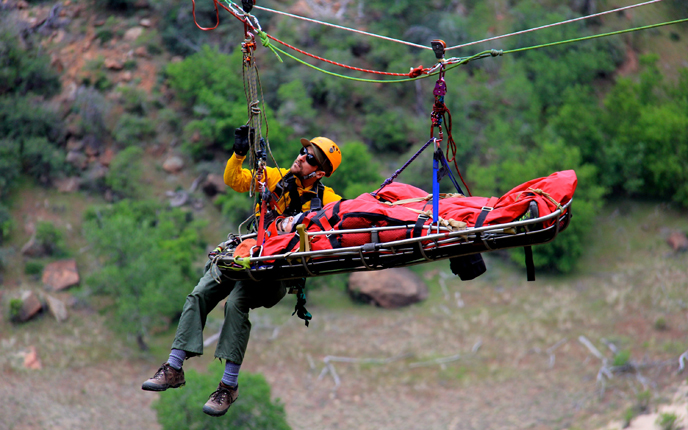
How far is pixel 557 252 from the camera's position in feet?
72.2

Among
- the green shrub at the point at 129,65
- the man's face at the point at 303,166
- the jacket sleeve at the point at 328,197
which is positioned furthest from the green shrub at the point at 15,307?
the man's face at the point at 303,166

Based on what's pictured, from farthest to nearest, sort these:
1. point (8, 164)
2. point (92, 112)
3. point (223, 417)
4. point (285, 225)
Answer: point (92, 112), point (8, 164), point (223, 417), point (285, 225)

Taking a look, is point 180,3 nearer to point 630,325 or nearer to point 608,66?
point 608,66

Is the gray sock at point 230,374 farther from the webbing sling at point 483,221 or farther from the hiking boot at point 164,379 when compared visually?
the webbing sling at point 483,221

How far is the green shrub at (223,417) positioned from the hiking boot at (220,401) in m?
9.19

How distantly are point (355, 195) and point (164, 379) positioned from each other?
14715mm

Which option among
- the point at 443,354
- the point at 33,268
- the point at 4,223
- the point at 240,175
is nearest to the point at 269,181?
the point at 240,175

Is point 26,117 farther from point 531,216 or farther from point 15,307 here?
point 531,216

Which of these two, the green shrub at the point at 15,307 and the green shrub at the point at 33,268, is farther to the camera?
the green shrub at the point at 33,268

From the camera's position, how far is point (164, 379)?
5.67m

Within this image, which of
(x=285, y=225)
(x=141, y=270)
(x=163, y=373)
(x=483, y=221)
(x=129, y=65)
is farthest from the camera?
(x=129, y=65)

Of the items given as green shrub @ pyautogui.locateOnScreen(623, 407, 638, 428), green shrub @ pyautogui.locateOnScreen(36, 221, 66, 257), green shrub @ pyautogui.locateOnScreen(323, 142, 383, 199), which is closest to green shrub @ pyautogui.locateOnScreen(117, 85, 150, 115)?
green shrub @ pyautogui.locateOnScreen(36, 221, 66, 257)

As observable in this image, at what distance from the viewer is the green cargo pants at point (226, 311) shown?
5824 mm

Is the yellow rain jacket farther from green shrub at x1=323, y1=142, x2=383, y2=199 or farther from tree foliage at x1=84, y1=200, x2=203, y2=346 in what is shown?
green shrub at x1=323, y1=142, x2=383, y2=199
